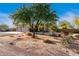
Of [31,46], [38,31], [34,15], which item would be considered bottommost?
[31,46]

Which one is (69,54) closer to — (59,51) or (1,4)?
(59,51)

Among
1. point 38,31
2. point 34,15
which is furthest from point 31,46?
point 34,15

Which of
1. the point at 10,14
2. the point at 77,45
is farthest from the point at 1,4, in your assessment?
the point at 77,45

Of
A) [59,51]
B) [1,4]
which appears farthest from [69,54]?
[1,4]

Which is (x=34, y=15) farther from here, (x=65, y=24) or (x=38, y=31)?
(x=65, y=24)

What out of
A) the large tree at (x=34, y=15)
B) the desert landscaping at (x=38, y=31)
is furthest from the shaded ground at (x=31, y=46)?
the large tree at (x=34, y=15)

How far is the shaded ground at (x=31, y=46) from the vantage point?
42.5ft

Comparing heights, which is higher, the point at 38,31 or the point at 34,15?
the point at 34,15

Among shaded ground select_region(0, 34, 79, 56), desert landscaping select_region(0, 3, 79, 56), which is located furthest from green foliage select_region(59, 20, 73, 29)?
shaded ground select_region(0, 34, 79, 56)

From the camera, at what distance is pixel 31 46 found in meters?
13.0

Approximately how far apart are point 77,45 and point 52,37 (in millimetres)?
286

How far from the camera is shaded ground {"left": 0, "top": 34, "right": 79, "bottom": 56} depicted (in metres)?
13.0

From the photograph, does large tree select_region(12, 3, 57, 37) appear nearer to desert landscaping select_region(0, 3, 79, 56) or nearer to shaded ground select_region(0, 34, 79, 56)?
desert landscaping select_region(0, 3, 79, 56)

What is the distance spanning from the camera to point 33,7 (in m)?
13.0
